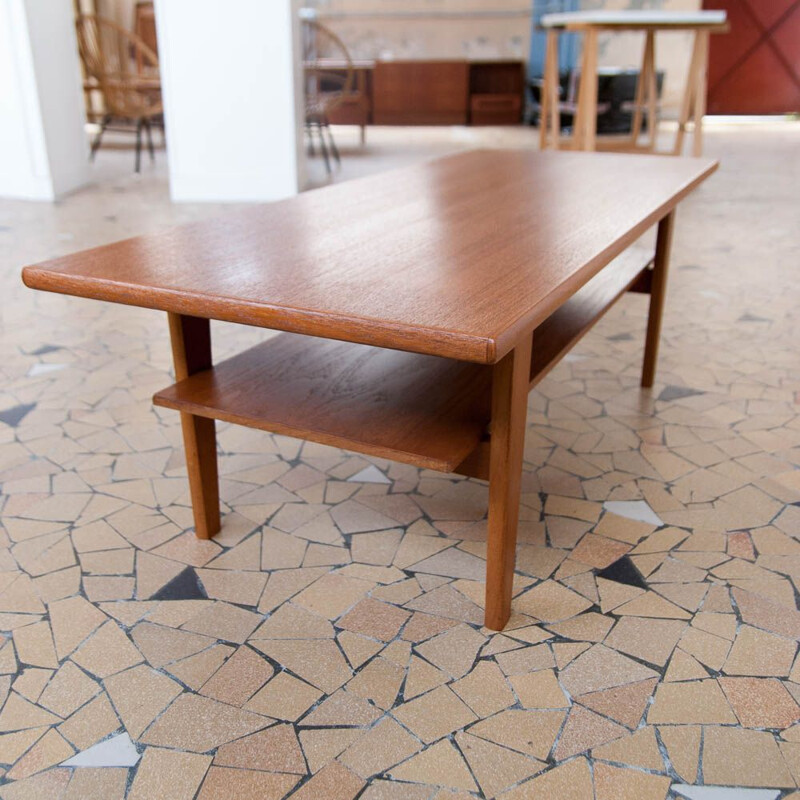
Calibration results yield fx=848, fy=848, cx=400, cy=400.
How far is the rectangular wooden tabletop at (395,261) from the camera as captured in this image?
0.96m

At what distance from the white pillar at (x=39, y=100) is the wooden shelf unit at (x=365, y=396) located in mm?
3452

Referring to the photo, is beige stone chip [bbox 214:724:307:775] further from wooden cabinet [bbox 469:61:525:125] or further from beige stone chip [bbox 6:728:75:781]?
wooden cabinet [bbox 469:61:525:125]

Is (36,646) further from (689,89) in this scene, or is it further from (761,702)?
(689,89)

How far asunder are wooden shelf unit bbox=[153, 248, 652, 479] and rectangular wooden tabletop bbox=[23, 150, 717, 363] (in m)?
0.20

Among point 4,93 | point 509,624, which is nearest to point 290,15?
point 4,93

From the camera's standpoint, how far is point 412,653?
3.88ft

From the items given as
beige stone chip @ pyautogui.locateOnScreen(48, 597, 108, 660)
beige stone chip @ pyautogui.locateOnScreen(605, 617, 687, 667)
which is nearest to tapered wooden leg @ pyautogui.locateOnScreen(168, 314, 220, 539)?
beige stone chip @ pyautogui.locateOnScreen(48, 597, 108, 660)

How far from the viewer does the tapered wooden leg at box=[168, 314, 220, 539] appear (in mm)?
1321

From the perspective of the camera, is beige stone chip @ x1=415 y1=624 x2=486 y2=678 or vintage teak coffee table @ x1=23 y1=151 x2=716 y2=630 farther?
beige stone chip @ x1=415 y1=624 x2=486 y2=678

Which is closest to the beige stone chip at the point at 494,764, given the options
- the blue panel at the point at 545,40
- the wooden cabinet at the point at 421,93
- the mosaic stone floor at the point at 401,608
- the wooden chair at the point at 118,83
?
the mosaic stone floor at the point at 401,608

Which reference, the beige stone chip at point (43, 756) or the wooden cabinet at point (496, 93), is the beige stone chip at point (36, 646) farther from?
the wooden cabinet at point (496, 93)

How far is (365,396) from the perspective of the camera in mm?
1294

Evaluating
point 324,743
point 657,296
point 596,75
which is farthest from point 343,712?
point 596,75

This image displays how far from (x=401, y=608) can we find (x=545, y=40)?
288 inches
